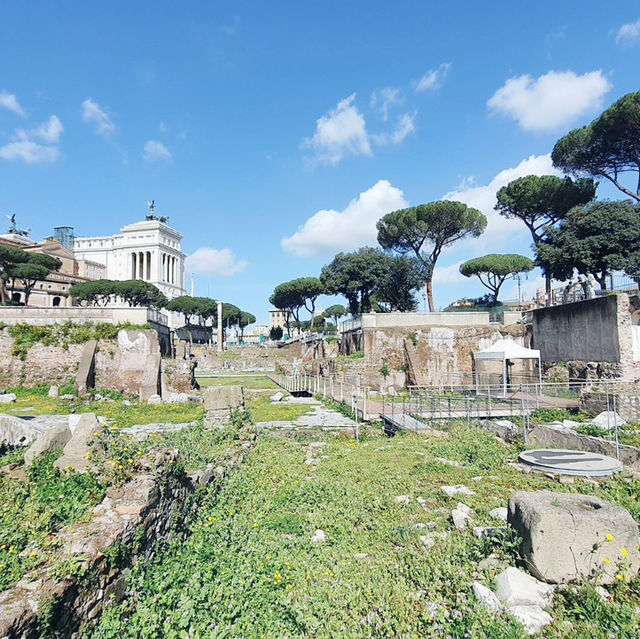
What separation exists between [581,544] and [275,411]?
14259 mm

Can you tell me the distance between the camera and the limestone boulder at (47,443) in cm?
625

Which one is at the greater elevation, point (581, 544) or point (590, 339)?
point (590, 339)

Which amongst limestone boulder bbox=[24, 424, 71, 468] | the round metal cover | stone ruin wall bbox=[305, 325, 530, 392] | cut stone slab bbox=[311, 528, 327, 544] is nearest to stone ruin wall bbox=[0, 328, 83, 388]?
stone ruin wall bbox=[305, 325, 530, 392]

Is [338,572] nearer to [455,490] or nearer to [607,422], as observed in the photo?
[455,490]

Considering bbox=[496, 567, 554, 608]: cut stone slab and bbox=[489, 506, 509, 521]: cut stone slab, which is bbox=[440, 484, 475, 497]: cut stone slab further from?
bbox=[496, 567, 554, 608]: cut stone slab

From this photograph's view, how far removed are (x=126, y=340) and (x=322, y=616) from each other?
72.1 feet

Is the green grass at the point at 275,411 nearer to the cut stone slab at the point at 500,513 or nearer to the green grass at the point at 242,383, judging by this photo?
the green grass at the point at 242,383

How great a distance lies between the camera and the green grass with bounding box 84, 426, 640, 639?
11.4 feet

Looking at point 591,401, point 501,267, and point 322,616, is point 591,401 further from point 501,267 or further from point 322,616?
point 501,267

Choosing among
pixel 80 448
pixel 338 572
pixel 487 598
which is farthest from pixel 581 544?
pixel 80 448

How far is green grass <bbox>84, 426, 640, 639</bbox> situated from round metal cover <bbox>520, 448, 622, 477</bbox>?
1.16ft

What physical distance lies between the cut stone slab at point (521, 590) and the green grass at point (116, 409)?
11935 millimetres

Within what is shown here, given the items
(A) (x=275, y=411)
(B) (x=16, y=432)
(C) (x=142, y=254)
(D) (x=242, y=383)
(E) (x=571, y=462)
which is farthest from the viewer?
(C) (x=142, y=254)

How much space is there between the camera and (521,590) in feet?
12.2
